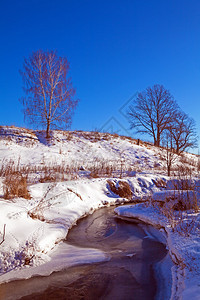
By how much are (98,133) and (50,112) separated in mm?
5960

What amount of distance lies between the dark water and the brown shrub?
3870mm

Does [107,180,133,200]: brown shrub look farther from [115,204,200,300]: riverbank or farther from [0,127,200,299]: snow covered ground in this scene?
[115,204,200,300]: riverbank

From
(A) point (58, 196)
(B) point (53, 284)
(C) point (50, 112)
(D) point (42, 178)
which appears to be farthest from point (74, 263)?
(C) point (50, 112)

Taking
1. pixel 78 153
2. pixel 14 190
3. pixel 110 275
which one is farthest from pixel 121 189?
pixel 78 153

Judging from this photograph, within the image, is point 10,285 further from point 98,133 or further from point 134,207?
point 98,133

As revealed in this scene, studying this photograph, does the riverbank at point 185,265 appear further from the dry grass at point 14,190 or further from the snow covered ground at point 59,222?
the dry grass at point 14,190

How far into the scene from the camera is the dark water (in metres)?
2.36

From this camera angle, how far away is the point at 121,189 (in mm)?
8445

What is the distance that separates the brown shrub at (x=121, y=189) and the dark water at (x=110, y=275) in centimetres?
387

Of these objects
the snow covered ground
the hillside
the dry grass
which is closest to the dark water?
the snow covered ground

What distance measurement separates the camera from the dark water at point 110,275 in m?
2.36

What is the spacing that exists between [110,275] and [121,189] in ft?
18.8

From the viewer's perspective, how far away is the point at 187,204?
5254mm

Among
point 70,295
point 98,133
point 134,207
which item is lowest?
point 70,295
